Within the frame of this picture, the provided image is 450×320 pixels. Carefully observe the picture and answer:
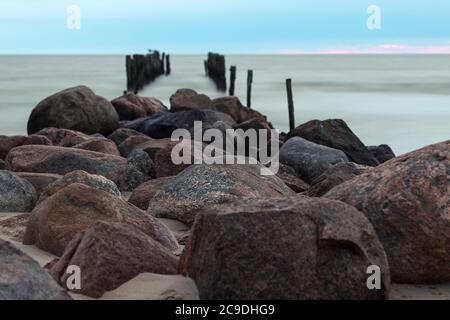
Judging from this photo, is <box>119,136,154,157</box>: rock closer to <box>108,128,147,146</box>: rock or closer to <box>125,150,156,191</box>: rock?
<box>108,128,147,146</box>: rock

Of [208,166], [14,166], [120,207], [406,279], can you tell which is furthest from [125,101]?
[406,279]

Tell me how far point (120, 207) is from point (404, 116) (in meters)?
21.0

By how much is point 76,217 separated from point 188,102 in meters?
11.5

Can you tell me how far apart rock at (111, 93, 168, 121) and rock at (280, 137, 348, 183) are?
26.7 ft

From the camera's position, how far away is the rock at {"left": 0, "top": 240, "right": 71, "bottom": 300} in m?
3.14

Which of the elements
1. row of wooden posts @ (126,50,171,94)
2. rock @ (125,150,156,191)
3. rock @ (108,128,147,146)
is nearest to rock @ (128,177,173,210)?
rock @ (125,150,156,191)

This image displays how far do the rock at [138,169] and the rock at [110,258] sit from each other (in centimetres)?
420

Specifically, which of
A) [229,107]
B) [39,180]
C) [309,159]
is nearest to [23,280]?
[39,180]

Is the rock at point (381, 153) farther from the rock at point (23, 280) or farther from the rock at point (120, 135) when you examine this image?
the rock at point (23, 280)

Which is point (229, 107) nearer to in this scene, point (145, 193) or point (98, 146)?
point (98, 146)

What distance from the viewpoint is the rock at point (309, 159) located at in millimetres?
9469

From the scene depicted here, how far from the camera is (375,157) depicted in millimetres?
11727

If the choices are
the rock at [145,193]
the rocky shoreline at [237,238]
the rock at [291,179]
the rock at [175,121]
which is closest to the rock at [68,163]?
the rock at [145,193]
